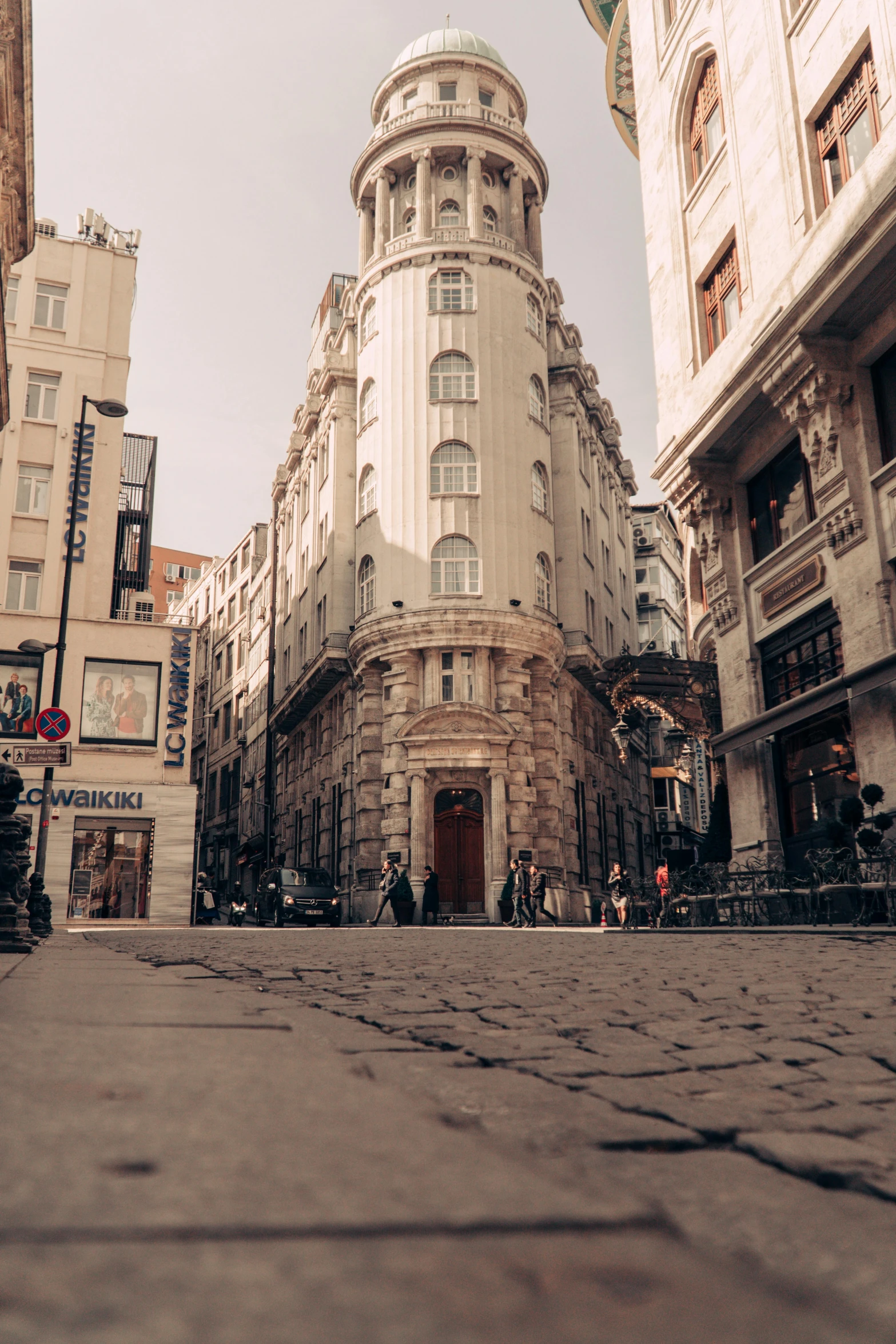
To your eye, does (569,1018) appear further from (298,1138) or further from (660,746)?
(660,746)

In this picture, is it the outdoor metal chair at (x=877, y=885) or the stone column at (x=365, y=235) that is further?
the stone column at (x=365, y=235)

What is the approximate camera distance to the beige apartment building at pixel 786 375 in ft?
52.0

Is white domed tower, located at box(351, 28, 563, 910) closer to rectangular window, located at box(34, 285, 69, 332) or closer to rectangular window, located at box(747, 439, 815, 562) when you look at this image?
rectangular window, located at box(34, 285, 69, 332)

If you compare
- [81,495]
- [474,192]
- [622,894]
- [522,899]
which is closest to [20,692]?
[81,495]

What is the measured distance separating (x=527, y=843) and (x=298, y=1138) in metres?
32.4

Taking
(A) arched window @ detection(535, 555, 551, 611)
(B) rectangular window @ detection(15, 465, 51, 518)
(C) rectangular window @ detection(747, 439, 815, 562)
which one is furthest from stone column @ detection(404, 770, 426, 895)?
(C) rectangular window @ detection(747, 439, 815, 562)

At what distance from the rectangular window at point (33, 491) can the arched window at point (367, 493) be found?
10.9 meters

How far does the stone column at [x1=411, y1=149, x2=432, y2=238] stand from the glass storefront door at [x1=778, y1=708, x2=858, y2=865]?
27.2m

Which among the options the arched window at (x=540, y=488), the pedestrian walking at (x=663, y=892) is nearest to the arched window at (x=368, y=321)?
the arched window at (x=540, y=488)

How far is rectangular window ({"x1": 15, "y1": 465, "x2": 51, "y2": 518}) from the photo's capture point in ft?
107

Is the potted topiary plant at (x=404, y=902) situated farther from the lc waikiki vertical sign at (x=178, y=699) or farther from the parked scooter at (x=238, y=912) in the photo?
the lc waikiki vertical sign at (x=178, y=699)

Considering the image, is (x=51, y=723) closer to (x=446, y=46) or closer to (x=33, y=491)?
(x=33, y=491)

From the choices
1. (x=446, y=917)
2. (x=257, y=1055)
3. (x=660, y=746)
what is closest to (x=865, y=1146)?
(x=257, y=1055)

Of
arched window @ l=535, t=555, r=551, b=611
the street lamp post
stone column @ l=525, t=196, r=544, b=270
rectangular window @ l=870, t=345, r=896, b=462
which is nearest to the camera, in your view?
rectangular window @ l=870, t=345, r=896, b=462
